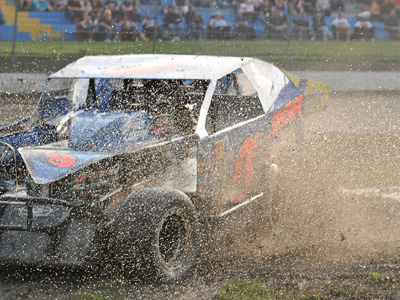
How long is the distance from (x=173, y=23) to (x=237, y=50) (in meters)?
1.72

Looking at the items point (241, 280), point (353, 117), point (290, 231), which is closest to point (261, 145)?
point (290, 231)

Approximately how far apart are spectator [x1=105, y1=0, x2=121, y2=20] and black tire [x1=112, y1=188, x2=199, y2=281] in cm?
1166

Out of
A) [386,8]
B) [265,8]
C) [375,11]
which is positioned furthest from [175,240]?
[386,8]

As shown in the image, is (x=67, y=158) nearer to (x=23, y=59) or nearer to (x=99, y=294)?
(x=99, y=294)

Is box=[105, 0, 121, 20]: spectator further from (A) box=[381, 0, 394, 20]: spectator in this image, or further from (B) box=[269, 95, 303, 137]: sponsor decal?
(B) box=[269, 95, 303, 137]: sponsor decal

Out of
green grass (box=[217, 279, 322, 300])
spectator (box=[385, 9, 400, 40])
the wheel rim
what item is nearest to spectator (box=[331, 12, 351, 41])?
spectator (box=[385, 9, 400, 40])

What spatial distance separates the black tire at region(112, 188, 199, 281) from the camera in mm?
3365

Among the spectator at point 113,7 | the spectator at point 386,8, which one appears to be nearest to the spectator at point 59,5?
the spectator at point 113,7

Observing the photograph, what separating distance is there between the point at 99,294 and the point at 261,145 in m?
1.73

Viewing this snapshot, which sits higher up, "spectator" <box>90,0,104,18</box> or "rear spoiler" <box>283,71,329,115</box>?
"rear spoiler" <box>283,71,329,115</box>

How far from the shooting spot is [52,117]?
16.3ft

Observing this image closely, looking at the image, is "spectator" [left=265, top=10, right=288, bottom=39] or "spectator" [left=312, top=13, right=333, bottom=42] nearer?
"spectator" [left=265, top=10, right=288, bottom=39]

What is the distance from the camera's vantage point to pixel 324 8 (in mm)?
15961

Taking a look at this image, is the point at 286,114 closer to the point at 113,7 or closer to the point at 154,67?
the point at 154,67
